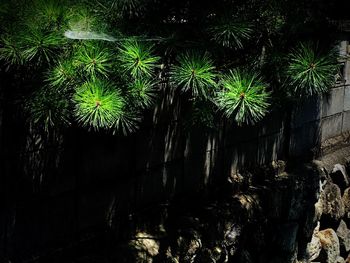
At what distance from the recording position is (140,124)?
416 cm

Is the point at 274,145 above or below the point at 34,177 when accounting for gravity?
above

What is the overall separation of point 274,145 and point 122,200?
7.69ft

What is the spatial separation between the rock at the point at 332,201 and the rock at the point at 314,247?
0.22 metres

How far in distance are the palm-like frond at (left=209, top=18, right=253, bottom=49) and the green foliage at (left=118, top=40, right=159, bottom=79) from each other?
385 mm

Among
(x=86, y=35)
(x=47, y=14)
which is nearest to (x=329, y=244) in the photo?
(x=86, y=35)

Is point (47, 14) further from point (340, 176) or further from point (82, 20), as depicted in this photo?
point (340, 176)

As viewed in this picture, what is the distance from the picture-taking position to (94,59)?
253cm

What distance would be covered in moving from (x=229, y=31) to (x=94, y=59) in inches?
27.3

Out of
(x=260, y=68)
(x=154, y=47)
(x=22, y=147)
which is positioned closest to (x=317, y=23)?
(x=260, y=68)

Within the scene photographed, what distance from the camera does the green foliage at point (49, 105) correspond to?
9.06 feet

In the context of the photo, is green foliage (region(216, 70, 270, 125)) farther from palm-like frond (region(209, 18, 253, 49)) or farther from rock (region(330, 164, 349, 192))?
rock (region(330, 164, 349, 192))

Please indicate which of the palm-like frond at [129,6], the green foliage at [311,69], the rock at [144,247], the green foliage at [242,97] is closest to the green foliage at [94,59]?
the palm-like frond at [129,6]

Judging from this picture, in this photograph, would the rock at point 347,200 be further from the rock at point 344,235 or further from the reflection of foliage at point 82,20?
the reflection of foliage at point 82,20

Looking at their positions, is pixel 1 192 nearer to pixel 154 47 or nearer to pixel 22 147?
pixel 22 147
